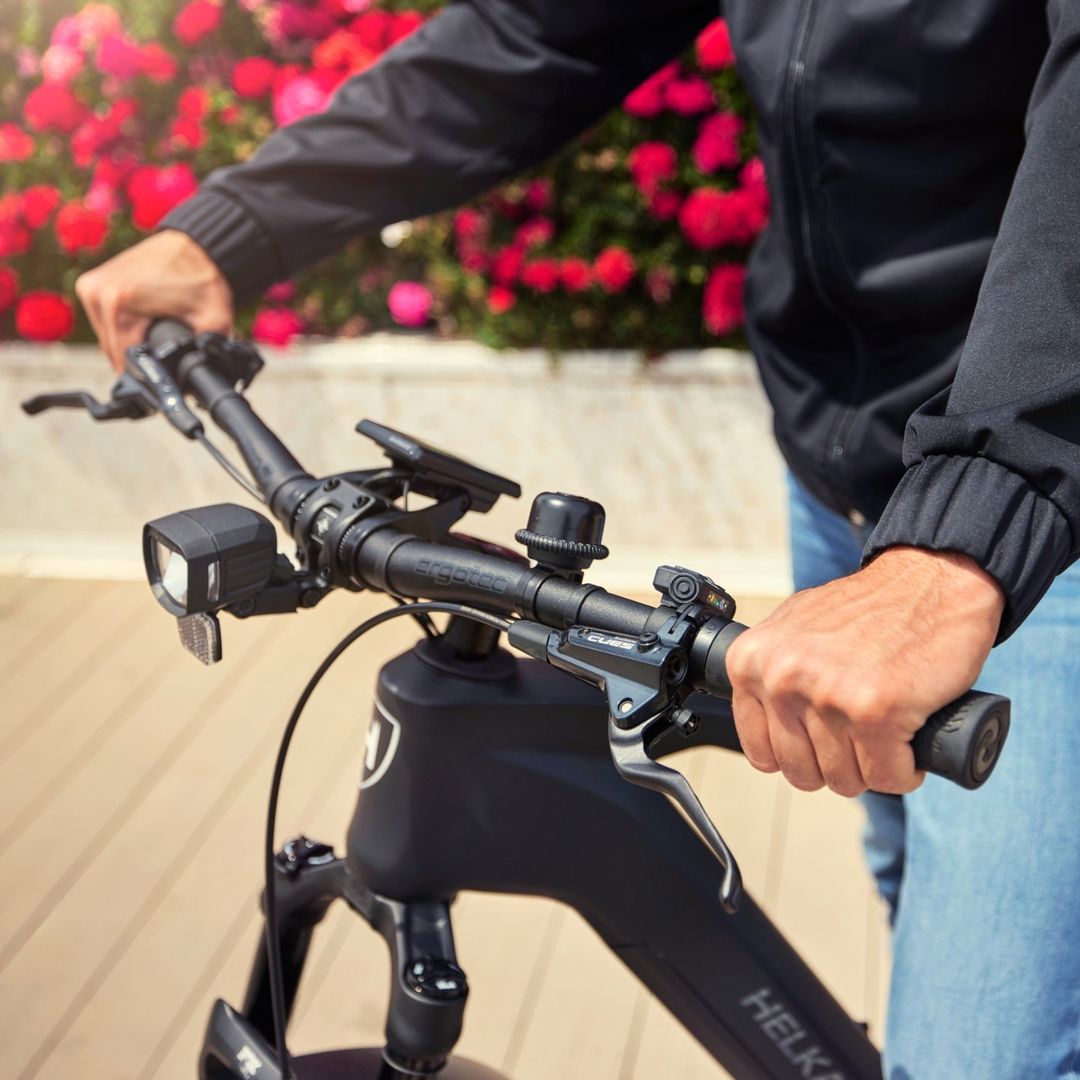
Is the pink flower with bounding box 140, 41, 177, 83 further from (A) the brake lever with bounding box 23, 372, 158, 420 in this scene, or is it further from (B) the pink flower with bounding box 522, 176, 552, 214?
(A) the brake lever with bounding box 23, 372, 158, 420

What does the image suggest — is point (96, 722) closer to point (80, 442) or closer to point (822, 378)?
point (80, 442)

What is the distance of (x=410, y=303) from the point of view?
165 inches

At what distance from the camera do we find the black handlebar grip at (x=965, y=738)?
0.83m

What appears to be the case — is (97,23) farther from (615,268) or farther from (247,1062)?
(247,1062)

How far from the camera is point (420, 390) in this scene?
4059 millimetres

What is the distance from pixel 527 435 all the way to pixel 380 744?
2.80 meters

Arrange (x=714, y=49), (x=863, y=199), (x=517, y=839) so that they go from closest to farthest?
(x=517, y=839)
(x=863, y=199)
(x=714, y=49)

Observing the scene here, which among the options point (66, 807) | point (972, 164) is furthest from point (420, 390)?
point (972, 164)

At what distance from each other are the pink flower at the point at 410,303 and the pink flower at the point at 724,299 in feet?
2.94

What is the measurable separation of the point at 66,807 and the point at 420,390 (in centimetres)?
157

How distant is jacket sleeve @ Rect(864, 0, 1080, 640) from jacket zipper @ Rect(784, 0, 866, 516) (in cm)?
35

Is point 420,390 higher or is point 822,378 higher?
point 822,378

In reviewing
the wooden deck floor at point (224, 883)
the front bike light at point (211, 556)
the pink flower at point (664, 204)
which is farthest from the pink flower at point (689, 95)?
the front bike light at point (211, 556)

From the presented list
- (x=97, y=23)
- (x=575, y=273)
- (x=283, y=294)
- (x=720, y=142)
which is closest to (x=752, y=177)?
(x=720, y=142)
